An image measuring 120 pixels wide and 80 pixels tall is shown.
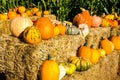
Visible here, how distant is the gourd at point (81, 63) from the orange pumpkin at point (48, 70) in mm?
734

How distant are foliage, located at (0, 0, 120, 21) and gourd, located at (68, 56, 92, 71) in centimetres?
438

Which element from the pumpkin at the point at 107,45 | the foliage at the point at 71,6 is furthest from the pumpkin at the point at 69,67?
the foliage at the point at 71,6

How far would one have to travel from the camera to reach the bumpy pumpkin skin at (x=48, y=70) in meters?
5.91

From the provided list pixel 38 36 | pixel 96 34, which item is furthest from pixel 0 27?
pixel 38 36

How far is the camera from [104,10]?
1123cm

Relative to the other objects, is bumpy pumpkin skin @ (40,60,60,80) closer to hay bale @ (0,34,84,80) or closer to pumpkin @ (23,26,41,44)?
hay bale @ (0,34,84,80)

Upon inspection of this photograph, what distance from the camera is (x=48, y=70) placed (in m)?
5.93

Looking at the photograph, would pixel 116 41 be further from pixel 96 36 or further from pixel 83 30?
pixel 83 30

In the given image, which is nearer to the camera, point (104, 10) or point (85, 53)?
point (85, 53)

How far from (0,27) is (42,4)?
2.95 meters

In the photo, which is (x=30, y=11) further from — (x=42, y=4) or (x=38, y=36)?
(x=38, y=36)

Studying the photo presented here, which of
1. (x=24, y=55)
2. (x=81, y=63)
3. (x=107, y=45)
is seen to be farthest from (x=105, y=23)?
(x=24, y=55)

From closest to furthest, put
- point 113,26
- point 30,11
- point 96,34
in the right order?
point 96,34
point 113,26
point 30,11

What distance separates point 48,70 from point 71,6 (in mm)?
5799
